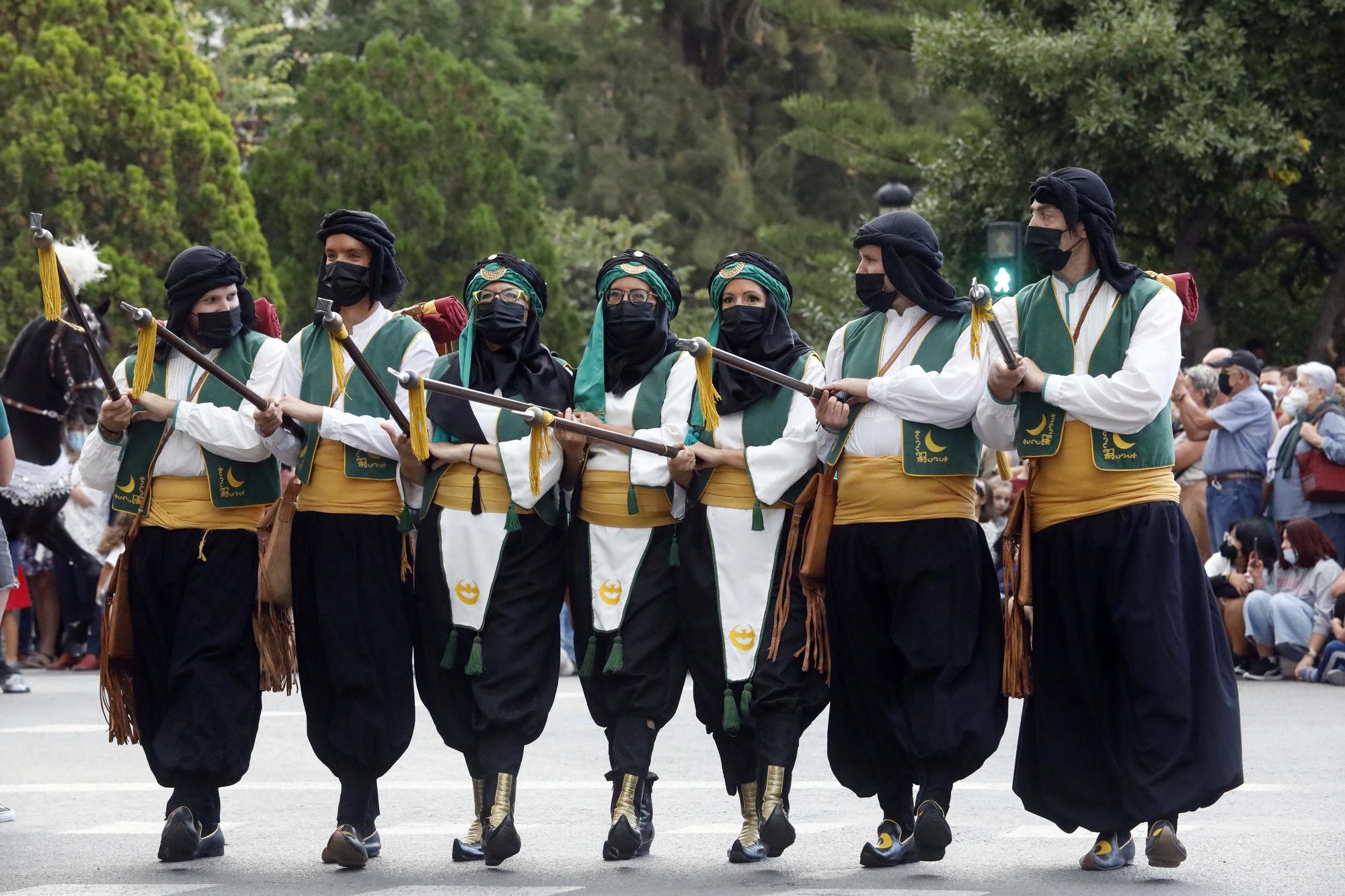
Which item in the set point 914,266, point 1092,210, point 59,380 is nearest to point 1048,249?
point 1092,210

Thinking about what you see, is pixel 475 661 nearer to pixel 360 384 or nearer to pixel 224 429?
pixel 360 384

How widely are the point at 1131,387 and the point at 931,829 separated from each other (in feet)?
5.24

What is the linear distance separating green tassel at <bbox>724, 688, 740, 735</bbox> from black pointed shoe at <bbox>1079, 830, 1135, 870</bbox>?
1.27 metres

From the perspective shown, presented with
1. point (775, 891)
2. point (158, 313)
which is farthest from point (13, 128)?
point (775, 891)

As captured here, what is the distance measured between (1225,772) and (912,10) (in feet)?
63.7

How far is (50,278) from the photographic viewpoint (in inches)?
284

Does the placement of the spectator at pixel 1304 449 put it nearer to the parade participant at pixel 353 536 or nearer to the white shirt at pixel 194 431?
the parade participant at pixel 353 536

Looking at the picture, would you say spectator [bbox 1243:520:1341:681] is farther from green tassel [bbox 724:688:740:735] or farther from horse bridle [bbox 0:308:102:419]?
horse bridle [bbox 0:308:102:419]

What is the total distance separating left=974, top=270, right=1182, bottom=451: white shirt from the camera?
270 inches

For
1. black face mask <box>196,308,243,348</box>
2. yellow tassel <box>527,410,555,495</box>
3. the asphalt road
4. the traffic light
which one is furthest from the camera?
the traffic light

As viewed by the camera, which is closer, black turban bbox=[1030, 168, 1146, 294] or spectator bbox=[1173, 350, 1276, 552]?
black turban bbox=[1030, 168, 1146, 294]

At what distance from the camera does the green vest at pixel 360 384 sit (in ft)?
24.6

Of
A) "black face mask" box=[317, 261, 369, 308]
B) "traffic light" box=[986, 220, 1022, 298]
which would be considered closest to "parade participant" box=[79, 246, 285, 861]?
"black face mask" box=[317, 261, 369, 308]

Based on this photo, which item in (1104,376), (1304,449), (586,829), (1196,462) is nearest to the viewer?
(1104,376)
